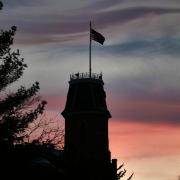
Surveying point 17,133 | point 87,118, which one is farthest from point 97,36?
point 17,133

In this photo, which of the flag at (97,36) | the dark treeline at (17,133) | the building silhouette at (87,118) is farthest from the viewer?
the building silhouette at (87,118)

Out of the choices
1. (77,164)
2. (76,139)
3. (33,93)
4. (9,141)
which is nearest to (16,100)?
(33,93)

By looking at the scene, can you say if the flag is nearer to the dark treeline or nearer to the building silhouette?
the building silhouette

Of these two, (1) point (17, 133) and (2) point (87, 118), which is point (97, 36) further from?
(1) point (17, 133)

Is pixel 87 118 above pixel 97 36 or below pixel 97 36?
below

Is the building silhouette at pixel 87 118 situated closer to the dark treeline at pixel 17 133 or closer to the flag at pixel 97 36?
the flag at pixel 97 36

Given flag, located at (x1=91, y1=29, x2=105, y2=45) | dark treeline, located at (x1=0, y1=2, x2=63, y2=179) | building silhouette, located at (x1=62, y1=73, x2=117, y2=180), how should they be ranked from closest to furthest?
dark treeline, located at (x1=0, y1=2, x2=63, y2=179) → flag, located at (x1=91, y1=29, x2=105, y2=45) → building silhouette, located at (x1=62, y1=73, x2=117, y2=180)

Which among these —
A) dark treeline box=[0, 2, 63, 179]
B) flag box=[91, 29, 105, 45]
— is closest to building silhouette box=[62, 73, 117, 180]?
flag box=[91, 29, 105, 45]

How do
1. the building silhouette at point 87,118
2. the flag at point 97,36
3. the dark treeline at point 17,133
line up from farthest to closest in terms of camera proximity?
the building silhouette at point 87,118 < the flag at point 97,36 < the dark treeline at point 17,133

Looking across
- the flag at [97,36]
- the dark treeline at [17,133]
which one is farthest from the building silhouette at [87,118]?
the dark treeline at [17,133]

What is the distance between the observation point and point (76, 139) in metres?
85.4

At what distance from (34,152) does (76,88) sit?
5596cm

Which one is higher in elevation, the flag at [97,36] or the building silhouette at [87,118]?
the flag at [97,36]

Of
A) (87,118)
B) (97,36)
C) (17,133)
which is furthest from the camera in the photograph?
(87,118)
